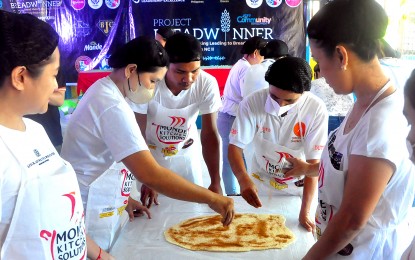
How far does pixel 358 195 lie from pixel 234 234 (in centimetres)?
70

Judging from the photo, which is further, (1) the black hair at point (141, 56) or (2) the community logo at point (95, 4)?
(2) the community logo at point (95, 4)

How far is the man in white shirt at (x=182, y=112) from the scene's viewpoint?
2.02m

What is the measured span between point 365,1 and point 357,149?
0.36 meters

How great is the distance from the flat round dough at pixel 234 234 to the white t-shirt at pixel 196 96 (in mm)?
653

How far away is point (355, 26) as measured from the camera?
3.35 ft

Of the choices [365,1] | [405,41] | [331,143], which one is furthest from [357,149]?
[405,41]

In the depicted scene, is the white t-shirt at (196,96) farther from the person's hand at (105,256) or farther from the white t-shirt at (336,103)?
the white t-shirt at (336,103)

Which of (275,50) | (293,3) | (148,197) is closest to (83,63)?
(293,3)

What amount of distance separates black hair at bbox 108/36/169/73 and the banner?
15.1ft

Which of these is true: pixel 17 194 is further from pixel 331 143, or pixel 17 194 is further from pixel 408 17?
pixel 408 17

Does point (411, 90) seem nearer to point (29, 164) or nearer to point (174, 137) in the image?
point (29, 164)

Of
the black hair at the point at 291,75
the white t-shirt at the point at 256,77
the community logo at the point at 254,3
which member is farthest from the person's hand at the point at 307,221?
the community logo at the point at 254,3

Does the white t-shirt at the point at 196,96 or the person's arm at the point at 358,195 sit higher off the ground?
→ the person's arm at the point at 358,195

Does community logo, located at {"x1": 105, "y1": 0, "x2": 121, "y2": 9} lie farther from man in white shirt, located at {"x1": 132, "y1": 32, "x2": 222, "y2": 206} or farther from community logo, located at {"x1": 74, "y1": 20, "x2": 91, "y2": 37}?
man in white shirt, located at {"x1": 132, "y1": 32, "x2": 222, "y2": 206}
